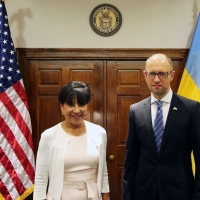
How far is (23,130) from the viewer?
8.59 feet

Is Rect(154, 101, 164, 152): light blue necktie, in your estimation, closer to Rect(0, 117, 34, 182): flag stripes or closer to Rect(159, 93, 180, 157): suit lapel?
Rect(159, 93, 180, 157): suit lapel

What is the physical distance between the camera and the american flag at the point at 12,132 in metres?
2.52

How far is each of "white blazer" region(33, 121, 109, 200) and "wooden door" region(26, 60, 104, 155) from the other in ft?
3.90

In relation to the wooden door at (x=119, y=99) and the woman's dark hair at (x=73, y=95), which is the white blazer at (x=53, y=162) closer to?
the woman's dark hair at (x=73, y=95)

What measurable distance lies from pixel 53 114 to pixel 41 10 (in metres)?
1.00

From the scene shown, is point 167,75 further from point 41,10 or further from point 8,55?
point 41,10

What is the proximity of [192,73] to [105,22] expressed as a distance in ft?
3.10

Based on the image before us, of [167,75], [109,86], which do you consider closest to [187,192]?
[167,75]

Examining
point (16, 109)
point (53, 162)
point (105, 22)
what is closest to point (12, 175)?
point (16, 109)

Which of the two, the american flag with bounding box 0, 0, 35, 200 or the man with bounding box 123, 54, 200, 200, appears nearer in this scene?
the man with bounding box 123, 54, 200, 200

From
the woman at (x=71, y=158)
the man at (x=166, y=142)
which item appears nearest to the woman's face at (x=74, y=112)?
the woman at (x=71, y=158)

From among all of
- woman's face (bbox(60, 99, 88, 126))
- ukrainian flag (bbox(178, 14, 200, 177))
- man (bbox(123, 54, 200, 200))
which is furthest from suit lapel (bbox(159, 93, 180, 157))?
ukrainian flag (bbox(178, 14, 200, 177))

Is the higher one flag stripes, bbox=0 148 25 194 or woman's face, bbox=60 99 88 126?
woman's face, bbox=60 99 88 126

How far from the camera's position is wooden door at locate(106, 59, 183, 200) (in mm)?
2951
